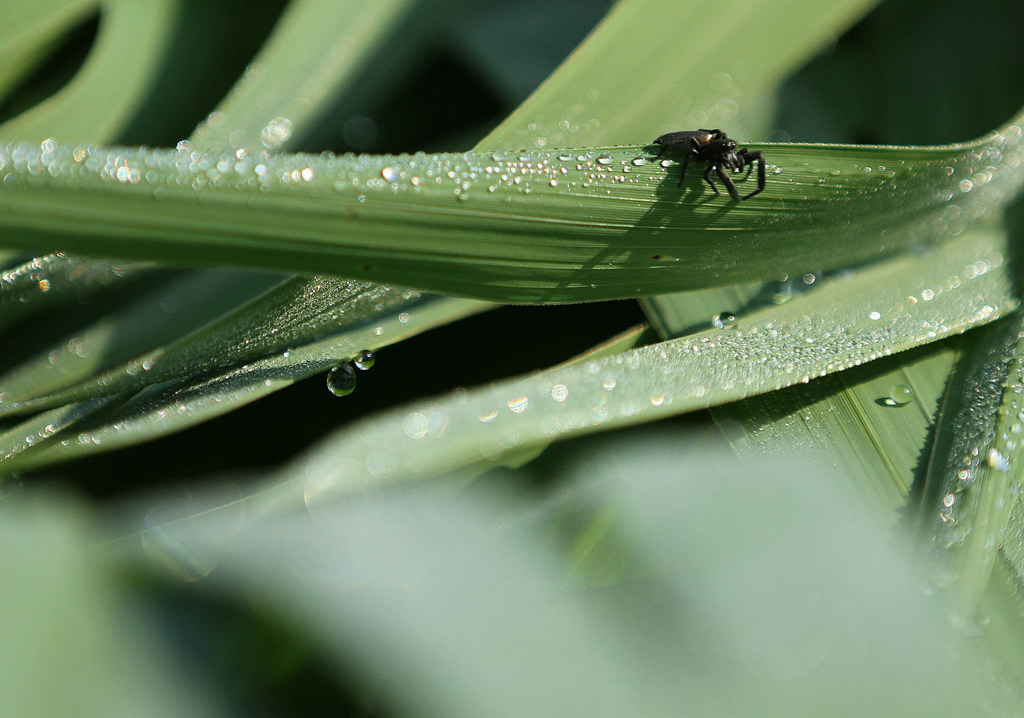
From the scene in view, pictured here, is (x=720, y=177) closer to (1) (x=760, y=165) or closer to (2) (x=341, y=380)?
(1) (x=760, y=165)

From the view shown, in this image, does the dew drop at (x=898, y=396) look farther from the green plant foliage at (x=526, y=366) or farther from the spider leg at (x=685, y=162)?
the spider leg at (x=685, y=162)

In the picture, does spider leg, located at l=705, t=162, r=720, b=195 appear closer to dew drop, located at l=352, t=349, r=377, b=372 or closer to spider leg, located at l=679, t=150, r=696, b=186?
spider leg, located at l=679, t=150, r=696, b=186

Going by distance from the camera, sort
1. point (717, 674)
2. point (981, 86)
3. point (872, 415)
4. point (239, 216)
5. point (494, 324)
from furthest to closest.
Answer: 1. point (981, 86)
2. point (494, 324)
3. point (872, 415)
4. point (239, 216)
5. point (717, 674)

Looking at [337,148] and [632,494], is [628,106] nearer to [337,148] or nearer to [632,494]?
[337,148]

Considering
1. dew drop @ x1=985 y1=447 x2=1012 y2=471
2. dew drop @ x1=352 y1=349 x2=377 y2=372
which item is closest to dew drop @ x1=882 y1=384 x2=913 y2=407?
dew drop @ x1=985 y1=447 x2=1012 y2=471

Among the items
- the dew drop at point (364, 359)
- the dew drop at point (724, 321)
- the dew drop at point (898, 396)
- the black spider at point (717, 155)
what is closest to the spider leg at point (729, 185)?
the black spider at point (717, 155)

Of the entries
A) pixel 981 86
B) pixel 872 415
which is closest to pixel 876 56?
pixel 981 86

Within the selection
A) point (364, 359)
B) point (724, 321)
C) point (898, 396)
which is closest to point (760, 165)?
point (724, 321)
